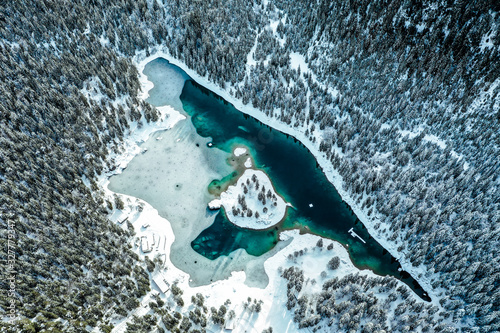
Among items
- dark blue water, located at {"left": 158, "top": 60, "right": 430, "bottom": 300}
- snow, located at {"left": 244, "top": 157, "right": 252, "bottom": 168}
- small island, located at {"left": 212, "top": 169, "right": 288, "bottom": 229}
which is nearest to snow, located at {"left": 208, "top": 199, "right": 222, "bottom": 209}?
small island, located at {"left": 212, "top": 169, "right": 288, "bottom": 229}

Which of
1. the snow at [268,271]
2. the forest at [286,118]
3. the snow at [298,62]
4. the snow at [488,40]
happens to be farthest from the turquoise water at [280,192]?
the snow at [488,40]

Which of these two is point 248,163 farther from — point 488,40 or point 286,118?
point 488,40

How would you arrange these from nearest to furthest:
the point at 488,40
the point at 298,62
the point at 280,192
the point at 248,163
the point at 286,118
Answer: the point at 280,192, the point at 488,40, the point at 248,163, the point at 286,118, the point at 298,62

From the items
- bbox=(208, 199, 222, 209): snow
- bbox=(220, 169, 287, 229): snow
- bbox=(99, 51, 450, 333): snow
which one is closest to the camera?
bbox=(99, 51, 450, 333): snow

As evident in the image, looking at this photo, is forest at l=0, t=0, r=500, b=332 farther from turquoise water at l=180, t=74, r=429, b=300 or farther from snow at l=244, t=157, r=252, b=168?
snow at l=244, t=157, r=252, b=168

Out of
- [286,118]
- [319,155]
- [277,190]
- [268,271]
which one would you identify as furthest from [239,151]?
[268,271]

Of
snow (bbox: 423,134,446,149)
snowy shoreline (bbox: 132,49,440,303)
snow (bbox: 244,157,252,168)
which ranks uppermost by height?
snow (bbox: 423,134,446,149)

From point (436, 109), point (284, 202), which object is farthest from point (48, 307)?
point (436, 109)
